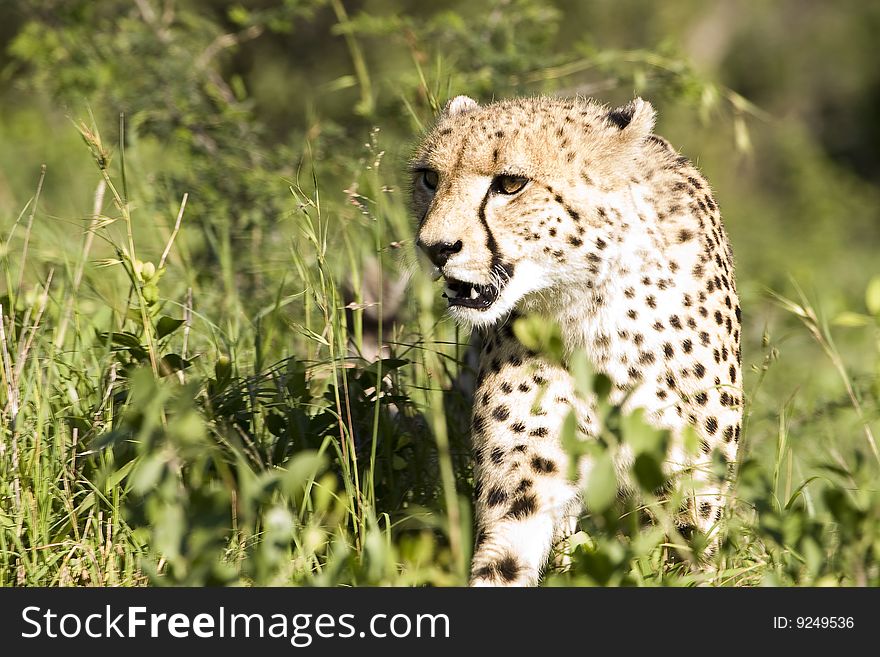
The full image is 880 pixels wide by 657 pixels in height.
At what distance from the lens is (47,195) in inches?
294

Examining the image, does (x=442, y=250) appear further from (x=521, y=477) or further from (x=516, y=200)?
(x=521, y=477)

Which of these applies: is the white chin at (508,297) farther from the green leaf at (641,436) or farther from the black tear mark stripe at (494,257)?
the green leaf at (641,436)

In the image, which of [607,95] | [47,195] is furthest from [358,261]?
[607,95]

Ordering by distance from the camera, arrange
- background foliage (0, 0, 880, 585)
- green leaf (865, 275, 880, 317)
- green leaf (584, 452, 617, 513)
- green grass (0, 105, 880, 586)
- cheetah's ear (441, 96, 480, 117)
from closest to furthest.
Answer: green leaf (584, 452, 617, 513) < green grass (0, 105, 880, 586) < background foliage (0, 0, 880, 585) < green leaf (865, 275, 880, 317) < cheetah's ear (441, 96, 480, 117)

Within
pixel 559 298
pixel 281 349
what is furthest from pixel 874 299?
pixel 281 349

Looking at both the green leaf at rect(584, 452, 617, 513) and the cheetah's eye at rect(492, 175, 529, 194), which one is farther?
the cheetah's eye at rect(492, 175, 529, 194)

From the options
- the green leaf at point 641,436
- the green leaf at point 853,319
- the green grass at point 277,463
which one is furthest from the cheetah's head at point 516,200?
the green leaf at point 641,436

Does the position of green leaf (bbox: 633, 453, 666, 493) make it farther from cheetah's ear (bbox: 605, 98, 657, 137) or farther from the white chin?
cheetah's ear (bbox: 605, 98, 657, 137)

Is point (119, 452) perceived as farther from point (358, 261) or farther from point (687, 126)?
point (687, 126)

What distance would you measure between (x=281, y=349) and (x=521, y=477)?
1334 mm

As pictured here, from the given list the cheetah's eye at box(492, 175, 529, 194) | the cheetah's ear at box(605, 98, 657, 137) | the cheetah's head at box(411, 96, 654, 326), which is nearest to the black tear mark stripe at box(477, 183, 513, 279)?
the cheetah's head at box(411, 96, 654, 326)

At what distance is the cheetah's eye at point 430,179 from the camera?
10.7 feet

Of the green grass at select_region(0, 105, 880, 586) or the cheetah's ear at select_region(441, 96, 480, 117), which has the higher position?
the cheetah's ear at select_region(441, 96, 480, 117)

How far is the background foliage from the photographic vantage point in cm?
249
